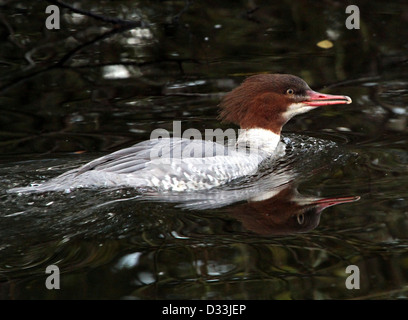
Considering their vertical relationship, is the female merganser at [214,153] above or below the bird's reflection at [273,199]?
above

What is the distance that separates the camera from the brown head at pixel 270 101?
21.3ft

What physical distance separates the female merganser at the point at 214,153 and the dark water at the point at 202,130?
169mm

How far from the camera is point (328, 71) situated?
847 centimetres

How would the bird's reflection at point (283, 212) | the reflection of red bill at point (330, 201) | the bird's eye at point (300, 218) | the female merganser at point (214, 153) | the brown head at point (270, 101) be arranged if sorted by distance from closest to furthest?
the bird's reflection at point (283, 212), the bird's eye at point (300, 218), the reflection of red bill at point (330, 201), the female merganser at point (214, 153), the brown head at point (270, 101)

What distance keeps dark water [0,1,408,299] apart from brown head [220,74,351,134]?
0.42 metres

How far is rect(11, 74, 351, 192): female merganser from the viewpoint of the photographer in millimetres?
5719

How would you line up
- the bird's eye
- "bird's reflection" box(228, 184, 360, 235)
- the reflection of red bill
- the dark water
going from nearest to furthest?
the dark water, "bird's reflection" box(228, 184, 360, 235), the bird's eye, the reflection of red bill

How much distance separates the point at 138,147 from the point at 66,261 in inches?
67.3

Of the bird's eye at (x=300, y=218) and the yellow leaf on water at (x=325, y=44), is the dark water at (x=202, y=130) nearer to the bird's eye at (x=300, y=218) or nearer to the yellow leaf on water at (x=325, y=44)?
the bird's eye at (x=300, y=218)

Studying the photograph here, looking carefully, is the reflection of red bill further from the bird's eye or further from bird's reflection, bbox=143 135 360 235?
the bird's eye

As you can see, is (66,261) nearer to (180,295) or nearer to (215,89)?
(180,295)

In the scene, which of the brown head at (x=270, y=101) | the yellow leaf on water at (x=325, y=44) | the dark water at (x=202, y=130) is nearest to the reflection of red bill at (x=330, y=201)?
the dark water at (x=202, y=130)

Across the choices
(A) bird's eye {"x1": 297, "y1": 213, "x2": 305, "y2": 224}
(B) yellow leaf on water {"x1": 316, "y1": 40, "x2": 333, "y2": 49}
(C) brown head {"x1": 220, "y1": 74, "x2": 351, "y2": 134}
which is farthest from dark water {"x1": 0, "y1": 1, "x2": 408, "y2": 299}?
(C) brown head {"x1": 220, "y1": 74, "x2": 351, "y2": 134}

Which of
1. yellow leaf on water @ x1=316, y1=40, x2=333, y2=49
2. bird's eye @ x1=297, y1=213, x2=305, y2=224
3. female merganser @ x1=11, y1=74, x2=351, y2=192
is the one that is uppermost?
yellow leaf on water @ x1=316, y1=40, x2=333, y2=49
